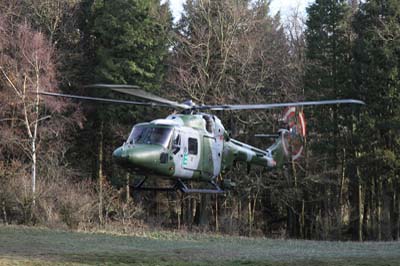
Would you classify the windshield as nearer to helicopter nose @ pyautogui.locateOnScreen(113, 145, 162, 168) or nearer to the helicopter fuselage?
the helicopter fuselage

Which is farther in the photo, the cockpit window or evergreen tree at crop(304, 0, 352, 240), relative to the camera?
evergreen tree at crop(304, 0, 352, 240)

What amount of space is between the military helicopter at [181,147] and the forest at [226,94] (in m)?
12.4

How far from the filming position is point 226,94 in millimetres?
33125

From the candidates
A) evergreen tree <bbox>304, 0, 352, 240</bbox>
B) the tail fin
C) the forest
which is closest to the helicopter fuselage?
the tail fin

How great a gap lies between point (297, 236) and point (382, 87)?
10.8 m

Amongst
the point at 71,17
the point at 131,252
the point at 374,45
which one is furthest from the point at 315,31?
the point at 131,252

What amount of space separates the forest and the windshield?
13851mm

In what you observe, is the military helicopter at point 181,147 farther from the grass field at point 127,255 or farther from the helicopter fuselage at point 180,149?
the grass field at point 127,255

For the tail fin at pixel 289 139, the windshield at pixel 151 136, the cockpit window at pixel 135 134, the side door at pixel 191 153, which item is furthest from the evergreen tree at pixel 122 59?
the windshield at pixel 151 136

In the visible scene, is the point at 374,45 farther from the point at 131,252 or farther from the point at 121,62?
the point at 131,252

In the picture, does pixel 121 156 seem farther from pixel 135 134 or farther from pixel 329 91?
pixel 329 91

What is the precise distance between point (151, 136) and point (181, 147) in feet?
3.05

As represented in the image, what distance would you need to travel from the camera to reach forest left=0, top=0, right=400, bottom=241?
3098 centimetres

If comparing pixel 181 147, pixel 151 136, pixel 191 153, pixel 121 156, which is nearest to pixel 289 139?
pixel 191 153
